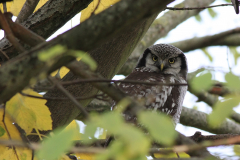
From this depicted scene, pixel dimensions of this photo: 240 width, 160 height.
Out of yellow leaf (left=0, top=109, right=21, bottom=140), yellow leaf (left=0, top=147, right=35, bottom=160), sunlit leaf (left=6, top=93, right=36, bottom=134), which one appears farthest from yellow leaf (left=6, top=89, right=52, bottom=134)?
yellow leaf (left=0, top=147, right=35, bottom=160)

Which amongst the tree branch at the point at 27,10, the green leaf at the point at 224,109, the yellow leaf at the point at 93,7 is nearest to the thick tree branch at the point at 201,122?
the yellow leaf at the point at 93,7

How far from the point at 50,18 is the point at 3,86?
1223mm

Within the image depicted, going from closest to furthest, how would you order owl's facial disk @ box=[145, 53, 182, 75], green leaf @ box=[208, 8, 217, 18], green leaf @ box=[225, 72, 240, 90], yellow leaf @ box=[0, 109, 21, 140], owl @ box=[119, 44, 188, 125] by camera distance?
1. green leaf @ box=[225, 72, 240, 90]
2. yellow leaf @ box=[0, 109, 21, 140]
3. owl @ box=[119, 44, 188, 125]
4. owl's facial disk @ box=[145, 53, 182, 75]
5. green leaf @ box=[208, 8, 217, 18]

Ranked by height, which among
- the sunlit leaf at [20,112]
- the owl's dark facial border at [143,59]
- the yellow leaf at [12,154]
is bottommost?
the owl's dark facial border at [143,59]

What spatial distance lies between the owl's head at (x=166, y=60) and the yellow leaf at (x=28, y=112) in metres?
2.49

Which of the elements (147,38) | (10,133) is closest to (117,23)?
(10,133)

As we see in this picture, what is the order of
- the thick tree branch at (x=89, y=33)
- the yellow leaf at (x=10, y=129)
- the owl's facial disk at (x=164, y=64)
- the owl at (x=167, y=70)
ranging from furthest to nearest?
the owl's facial disk at (x=164, y=64), the owl at (x=167, y=70), the yellow leaf at (x=10, y=129), the thick tree branch at (x=89, y=33)

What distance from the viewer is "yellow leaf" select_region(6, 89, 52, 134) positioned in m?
1.81

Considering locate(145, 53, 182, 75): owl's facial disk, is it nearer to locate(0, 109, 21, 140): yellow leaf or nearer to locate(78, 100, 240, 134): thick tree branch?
locate(78, 100, 240, 134): thick tree branch

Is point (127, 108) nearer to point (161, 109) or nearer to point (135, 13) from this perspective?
point (135, 13)

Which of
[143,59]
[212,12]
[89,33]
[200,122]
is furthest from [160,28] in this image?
[89,33]

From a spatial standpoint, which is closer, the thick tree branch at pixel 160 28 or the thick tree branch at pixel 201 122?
the thick tree branch at pixel 201 122

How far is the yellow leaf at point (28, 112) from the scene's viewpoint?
1808 mm

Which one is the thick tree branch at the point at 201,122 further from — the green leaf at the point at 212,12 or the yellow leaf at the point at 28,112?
the yellow leaf at the point at 28,112
